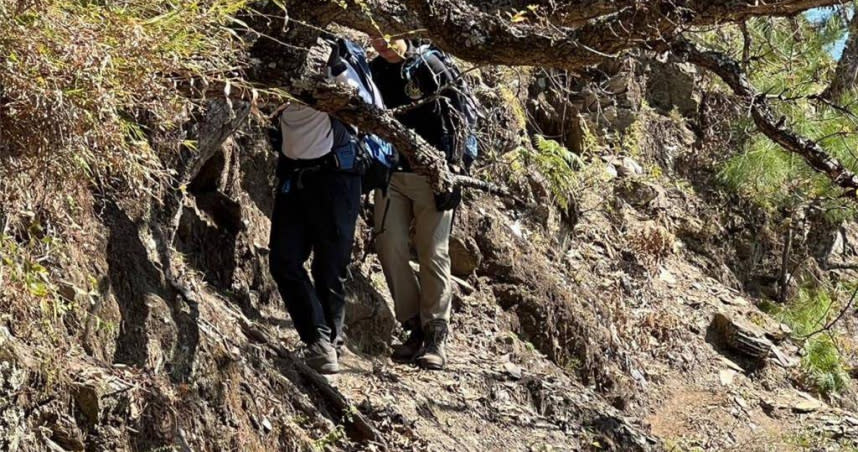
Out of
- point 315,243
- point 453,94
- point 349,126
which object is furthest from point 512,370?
point 349,126

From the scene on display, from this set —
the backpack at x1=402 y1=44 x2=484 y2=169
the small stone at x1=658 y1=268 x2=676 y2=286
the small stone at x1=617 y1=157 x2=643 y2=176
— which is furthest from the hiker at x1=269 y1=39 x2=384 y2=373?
the small stone at x1=617 y1=157 x2=643 y2=176

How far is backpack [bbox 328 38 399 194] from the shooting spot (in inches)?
229

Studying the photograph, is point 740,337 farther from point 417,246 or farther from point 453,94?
point 453,94

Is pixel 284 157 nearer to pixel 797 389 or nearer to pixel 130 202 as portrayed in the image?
pixel 130 202

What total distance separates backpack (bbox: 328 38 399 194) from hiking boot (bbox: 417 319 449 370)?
1014mm

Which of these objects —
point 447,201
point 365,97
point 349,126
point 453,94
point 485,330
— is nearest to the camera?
point 365,97

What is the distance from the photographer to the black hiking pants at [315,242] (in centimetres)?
600

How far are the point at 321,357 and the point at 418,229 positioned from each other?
151 centimetres

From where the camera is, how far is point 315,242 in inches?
240

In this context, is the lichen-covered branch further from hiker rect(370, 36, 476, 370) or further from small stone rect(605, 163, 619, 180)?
small stone rect(605, 163, 619, 180)

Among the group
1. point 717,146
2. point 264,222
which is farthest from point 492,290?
point 717,146

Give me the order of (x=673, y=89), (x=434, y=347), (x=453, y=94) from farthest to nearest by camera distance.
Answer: (x=673, y=89)
(x=434, y=347)
(x=453, y=94)

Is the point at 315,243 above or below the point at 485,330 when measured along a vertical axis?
above

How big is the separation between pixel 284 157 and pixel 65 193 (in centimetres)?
193
